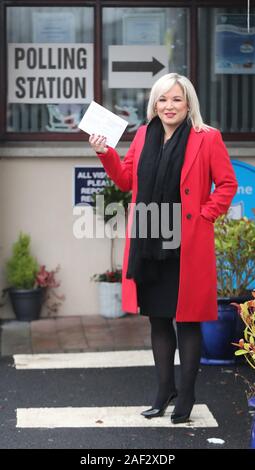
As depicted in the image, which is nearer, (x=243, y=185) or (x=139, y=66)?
(x=243, y=185)

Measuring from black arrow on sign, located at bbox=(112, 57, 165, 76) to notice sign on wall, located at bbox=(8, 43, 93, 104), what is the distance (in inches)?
9.5

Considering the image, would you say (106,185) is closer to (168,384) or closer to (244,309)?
(168,384)

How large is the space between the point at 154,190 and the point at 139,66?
3312mm

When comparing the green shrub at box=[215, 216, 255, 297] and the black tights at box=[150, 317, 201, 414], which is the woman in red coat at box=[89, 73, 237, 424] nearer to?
the black tights at box=[150, 317, 201, 414]

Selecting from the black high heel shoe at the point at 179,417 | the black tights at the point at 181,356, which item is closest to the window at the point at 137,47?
the black tights at the point at 181,356

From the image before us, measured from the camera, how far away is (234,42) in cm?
864

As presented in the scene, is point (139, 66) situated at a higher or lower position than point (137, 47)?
lower

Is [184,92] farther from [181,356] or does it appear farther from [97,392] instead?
[97,392]

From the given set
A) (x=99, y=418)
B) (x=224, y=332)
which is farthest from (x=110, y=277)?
(x=99, y=418)

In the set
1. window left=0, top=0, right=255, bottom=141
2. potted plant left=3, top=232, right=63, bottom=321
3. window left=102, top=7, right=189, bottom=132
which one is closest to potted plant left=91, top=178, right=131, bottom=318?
potted plant left=3, top=232, right=63, bottom=321

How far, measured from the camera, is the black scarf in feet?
17.8

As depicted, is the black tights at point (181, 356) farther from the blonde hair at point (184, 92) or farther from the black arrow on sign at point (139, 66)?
the black arrow on sign at point (139, 66)

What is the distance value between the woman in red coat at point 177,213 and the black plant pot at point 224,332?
1.29 meters

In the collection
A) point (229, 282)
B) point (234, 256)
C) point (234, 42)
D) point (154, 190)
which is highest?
point (234, 42)
